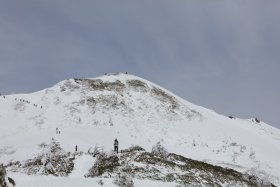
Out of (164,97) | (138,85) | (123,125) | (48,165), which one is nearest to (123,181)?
(48,165)

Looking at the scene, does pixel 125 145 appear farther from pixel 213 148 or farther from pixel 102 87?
pixel 102 87

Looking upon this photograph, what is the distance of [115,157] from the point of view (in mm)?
38281

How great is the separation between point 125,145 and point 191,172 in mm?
16800

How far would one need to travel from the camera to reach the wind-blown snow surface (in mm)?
49562

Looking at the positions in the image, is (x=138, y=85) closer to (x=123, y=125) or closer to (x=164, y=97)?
(x=164, y=97)

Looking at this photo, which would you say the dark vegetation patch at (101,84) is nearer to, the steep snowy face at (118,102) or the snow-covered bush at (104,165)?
the steep snowy face at (118,102)

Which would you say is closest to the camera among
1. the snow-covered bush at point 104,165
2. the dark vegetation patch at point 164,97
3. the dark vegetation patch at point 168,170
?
the dark vegetation patch at point 168,170

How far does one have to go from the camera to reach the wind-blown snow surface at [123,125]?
163ft

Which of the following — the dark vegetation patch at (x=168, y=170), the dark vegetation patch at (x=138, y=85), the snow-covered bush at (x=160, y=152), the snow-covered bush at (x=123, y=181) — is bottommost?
the snow-covered bush at (x=123, y=181)

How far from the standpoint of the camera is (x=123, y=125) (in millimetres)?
64250

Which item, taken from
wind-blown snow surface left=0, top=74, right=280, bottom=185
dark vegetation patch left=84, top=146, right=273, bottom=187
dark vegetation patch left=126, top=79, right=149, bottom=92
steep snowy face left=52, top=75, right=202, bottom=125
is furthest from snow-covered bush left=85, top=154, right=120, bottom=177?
dark vegetation patch left=126, top=79, right=149, bottom=92

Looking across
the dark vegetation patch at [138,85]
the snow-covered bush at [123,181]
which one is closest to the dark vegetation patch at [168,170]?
the snow-covered bush at [123,181]

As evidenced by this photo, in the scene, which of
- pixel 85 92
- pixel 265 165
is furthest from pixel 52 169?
pixel 85 92

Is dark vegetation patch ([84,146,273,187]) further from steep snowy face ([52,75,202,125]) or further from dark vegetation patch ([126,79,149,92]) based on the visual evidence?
dark vegetation patch ([126,79,149,92])
